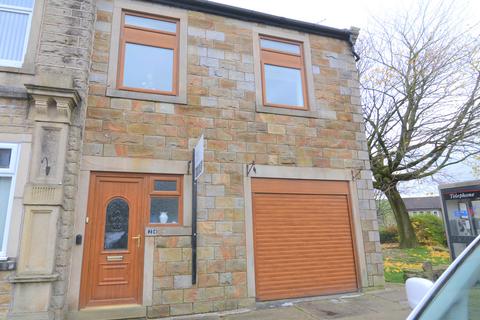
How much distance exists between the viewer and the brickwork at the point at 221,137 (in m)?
5.95

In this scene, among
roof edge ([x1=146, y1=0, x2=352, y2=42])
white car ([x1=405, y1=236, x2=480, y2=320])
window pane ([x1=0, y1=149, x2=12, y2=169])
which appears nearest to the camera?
white car ([x1=405, y1=236, x2=480, y2=320])

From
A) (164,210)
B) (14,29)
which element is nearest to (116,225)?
(164,210)

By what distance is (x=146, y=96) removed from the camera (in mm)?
6422

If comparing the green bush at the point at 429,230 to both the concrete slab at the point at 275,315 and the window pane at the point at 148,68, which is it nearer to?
the concrete slab at the point at 275,315

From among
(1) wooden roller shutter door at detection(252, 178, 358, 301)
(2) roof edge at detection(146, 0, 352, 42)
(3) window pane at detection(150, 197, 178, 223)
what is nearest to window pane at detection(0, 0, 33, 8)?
(2) roof edge at detection(146, 0, 352, 42)

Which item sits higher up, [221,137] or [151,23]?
[151,23]

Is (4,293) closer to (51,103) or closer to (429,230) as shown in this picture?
(51,103)

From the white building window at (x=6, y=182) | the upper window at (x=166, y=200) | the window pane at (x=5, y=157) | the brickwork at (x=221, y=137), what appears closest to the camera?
the white building window at (x=6, y=182)

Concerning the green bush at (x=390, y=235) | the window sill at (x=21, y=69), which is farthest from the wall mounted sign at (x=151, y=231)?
the green bush at (x=390, y=235)

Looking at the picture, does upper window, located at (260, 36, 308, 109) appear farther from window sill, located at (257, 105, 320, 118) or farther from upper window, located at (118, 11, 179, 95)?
upper window, located at (118, 11, 179, 95)

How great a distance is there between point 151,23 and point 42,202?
4.30 m

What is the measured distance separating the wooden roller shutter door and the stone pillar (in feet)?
11.9

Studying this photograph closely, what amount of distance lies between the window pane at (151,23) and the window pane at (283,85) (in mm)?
2369

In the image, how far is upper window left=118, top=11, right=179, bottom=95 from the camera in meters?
6.59
